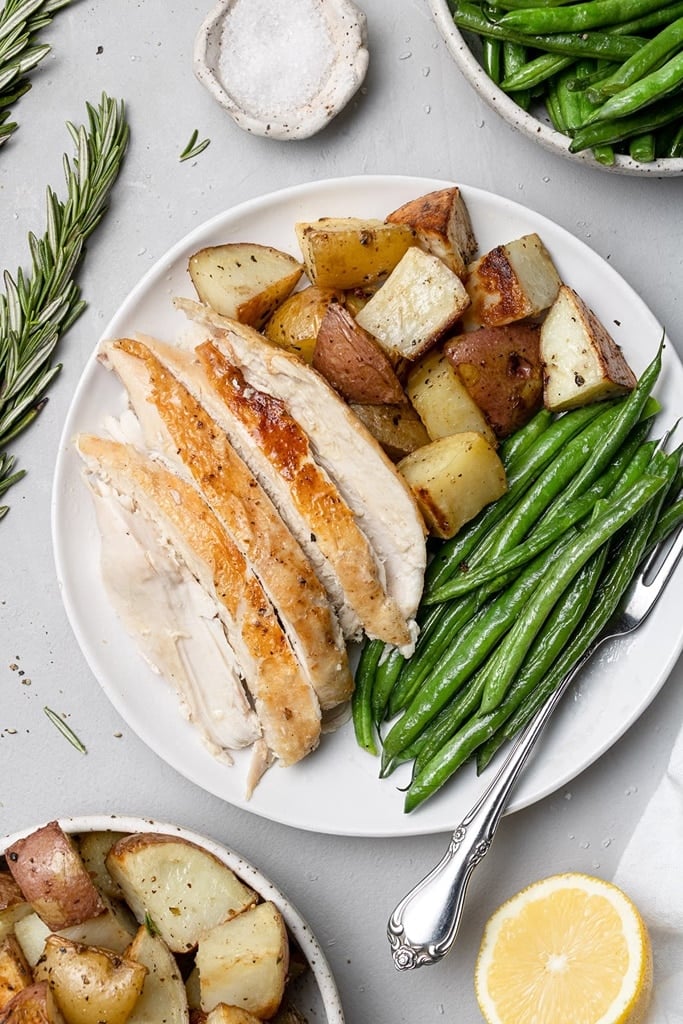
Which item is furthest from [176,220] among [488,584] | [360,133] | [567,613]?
[567,613]

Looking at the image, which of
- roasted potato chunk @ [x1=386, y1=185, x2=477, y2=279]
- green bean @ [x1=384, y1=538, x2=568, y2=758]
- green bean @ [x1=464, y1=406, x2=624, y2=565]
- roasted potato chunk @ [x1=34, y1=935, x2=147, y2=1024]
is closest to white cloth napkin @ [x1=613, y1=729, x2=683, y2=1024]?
green bean @ [x1=384, y1=538, x2=568, y2=758]

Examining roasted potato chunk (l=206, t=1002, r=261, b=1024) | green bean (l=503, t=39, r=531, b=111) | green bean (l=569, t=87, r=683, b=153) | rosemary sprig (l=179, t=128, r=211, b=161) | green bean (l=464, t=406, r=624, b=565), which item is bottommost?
roasted potato chunk (l=206, t=1002, r=261, b=1024)

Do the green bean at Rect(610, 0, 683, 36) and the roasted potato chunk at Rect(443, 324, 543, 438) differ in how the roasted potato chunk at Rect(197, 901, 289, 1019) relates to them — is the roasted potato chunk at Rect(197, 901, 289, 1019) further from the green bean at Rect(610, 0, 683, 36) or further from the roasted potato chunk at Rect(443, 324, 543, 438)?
the green bean at Rect(610, 0, 683, 36)

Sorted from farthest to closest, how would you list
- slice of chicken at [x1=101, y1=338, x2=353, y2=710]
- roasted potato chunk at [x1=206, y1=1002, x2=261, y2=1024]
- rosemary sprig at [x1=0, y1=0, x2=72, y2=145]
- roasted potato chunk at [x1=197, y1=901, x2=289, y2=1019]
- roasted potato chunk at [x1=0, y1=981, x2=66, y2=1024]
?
rosemary sprig at [x1=0, y1=0, x2=72, y2=145], slice of chicken at [x1=101, y1=338, x2=353, y2=710], roasted potato chunk at [x1=197, y1=901, x2=289, y2=1019], roasted potato chunk at [x1=206, y1=1002, x2=261, y2=1024], roasted potato chunk at [x1=0, y1=981, x2=66, y2=1024]

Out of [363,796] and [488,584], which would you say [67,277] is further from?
[363,796]

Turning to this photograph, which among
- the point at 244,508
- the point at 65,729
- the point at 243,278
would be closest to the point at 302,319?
the point at 243,278
